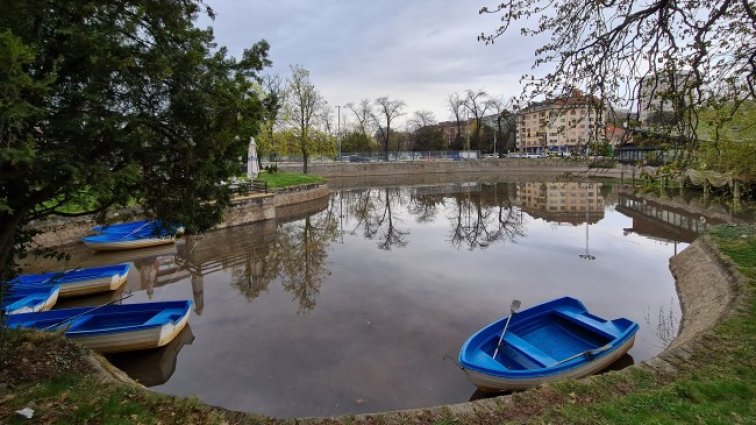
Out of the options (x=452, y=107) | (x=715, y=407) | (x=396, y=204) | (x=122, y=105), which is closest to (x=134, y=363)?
(x=122, y=105)

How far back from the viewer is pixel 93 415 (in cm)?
459

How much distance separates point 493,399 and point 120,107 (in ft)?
18.2

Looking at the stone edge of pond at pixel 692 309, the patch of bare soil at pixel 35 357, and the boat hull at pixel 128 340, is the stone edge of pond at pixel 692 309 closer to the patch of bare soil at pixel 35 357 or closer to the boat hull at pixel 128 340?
the patch of bare soil at pixel 35 357

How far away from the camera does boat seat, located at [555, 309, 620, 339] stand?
7.79 metres

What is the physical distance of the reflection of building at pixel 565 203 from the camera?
25922 mm

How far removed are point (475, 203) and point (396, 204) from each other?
20.2 feet

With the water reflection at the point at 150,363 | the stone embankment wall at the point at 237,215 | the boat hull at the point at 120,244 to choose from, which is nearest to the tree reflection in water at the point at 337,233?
the stone embankment wall at the point at 237,215

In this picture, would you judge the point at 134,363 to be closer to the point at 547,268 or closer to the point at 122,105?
the point at 122,105

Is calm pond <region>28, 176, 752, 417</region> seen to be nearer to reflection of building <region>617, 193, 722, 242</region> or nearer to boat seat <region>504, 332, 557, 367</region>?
reflection of building <region>617, 193, 722, 242</region>

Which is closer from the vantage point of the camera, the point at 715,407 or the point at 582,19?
the point at 715,407

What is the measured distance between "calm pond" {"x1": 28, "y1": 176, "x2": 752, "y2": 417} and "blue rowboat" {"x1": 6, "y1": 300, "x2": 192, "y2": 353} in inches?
17.9

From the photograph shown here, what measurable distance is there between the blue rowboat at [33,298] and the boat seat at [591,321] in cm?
1145

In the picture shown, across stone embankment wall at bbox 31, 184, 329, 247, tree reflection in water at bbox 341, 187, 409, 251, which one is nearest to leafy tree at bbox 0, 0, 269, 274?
stone embankment wall at bbox 31, 184, 329, 247

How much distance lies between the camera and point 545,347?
7.90 metres
